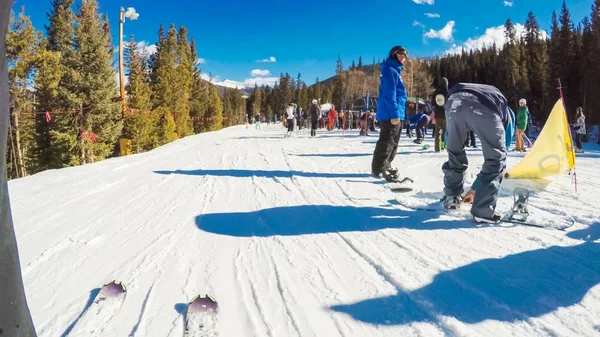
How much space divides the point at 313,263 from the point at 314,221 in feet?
3.45

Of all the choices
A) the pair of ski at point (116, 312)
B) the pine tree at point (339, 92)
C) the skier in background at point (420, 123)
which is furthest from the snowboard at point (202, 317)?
the pine tree at point (339, 92)

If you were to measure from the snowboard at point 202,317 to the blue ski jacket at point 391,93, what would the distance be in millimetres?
4465

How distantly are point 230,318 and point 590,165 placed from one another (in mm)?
9191

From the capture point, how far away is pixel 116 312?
2.11m

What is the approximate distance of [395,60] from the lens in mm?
5754

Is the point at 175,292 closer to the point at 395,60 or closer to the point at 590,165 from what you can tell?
the point at 395,60

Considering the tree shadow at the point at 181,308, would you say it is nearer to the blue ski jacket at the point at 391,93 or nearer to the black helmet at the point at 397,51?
the blue ski jacket at the point at 391,93

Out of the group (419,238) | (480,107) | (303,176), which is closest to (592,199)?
(480,107)

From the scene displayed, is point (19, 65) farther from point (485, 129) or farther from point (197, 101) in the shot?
point (197, 101)

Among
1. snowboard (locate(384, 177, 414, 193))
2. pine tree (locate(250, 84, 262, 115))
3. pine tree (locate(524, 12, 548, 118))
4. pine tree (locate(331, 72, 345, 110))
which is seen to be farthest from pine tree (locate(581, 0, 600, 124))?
pine tree (locate(250, 84, 262, 115))

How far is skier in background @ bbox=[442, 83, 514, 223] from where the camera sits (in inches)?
135

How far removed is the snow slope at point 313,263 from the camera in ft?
6.46

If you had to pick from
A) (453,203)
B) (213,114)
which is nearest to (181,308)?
(453,203)

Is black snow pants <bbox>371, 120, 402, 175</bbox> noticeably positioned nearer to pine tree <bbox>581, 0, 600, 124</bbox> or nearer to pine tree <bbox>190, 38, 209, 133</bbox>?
pine tree <bbox>581, 0, 600, 124</bbox>
